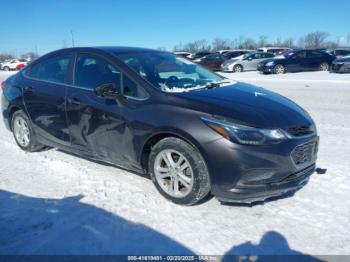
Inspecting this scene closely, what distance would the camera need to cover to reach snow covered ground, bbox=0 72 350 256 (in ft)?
9.87

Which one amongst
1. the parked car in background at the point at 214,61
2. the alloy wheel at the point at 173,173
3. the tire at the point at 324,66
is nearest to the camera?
the alloy wheel at the point at 173,173

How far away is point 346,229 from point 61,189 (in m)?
3.04

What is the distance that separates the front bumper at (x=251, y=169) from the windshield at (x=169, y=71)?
1.05 m

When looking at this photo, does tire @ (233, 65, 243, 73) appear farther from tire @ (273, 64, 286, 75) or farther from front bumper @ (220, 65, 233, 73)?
tire @ (273, 64, 286, 75)

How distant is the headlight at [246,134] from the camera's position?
3.27 metres

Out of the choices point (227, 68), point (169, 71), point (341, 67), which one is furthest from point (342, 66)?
point (169, 71)

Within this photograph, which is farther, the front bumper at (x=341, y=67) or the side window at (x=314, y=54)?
the side window at (x=314, y=54)

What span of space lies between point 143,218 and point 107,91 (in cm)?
146

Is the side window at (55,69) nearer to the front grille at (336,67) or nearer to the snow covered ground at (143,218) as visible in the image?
the snow covered ground at (143,218)

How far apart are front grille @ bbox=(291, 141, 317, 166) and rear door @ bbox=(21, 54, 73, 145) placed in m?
2.87

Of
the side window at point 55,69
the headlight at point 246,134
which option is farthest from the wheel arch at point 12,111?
the headlight at point 246,134

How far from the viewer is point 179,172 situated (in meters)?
3.66

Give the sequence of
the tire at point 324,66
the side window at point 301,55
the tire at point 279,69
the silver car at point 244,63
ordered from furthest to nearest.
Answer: the silver car at point 244,63 → the tire at point 324,66 → the side window at point 301,55 → the tire at point 279,69

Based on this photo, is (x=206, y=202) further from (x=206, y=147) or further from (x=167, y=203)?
(x=206, y=147)
